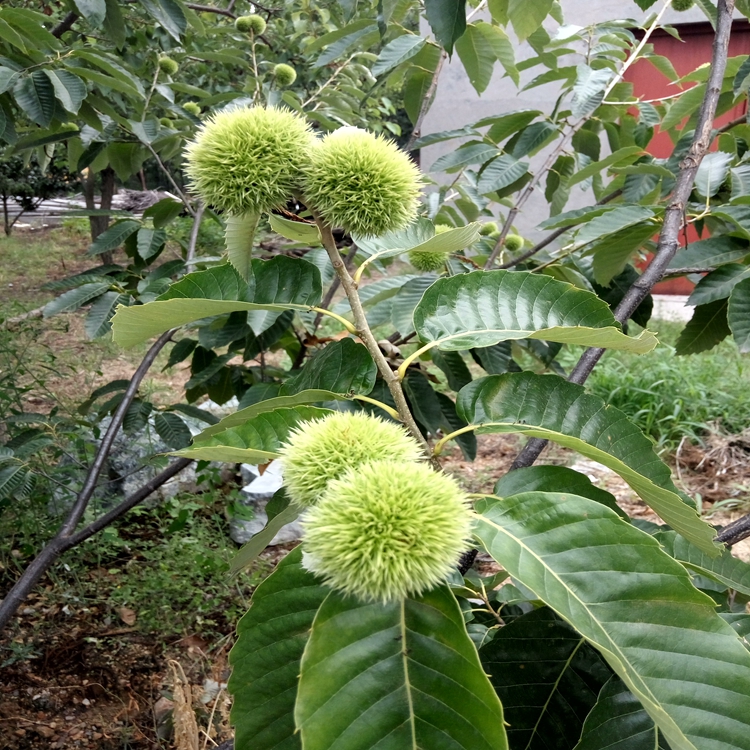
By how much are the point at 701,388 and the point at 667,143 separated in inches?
143

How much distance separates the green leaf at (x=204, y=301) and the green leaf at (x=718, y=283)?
80 cm

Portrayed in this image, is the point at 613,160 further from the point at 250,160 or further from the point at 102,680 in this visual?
the point at 102,680

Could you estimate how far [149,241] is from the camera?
6.25 ft

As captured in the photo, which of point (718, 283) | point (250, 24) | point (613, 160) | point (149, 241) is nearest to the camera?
point (718, 283)

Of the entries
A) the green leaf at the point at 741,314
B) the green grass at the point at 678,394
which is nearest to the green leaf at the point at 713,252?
the green leaf at the point at 741,314

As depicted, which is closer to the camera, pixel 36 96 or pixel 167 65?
pixel 36 96

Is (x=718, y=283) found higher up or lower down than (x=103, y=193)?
higher up

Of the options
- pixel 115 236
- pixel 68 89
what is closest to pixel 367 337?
pixel 68 89

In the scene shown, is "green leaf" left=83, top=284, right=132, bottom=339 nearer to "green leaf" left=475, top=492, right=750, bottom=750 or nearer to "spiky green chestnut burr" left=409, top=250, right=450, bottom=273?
"spiky green chestnut burr" left=409, top=250, right=450, bottom=273

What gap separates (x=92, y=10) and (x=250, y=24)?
93 cm

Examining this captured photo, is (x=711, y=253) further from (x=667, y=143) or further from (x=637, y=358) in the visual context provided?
(x=667, y=143)

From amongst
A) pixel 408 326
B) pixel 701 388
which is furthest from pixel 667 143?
pixel 408 326

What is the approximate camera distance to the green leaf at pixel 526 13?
113cm

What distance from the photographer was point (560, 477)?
75cm
